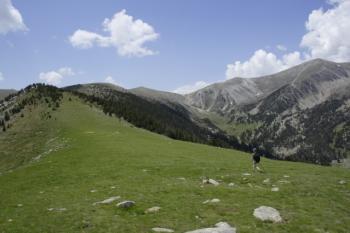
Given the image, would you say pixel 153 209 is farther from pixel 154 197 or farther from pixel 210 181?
pixel 210 181

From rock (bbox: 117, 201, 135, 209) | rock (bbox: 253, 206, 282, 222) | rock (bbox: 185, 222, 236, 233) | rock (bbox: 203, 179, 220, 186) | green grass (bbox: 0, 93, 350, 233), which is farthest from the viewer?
rock (bbox: 203, 179, 220, 186)

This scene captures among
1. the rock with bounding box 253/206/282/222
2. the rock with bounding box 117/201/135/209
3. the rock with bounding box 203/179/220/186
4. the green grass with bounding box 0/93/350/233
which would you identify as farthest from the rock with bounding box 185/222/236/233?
the rock with bounding box 203/179/220/186

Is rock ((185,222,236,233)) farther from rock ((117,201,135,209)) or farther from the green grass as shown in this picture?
rock ((117,201,135,209))

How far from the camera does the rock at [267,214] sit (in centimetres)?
1917

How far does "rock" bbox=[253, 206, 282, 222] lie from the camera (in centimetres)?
1917

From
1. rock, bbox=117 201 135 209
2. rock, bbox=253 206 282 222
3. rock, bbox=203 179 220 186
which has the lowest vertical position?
rock, bbox=117 201 135 209

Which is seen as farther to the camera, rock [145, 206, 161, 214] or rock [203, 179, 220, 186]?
rock [203, 179, 220, 186]

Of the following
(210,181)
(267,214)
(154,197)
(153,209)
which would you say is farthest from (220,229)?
(210,181)

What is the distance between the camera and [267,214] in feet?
64.7

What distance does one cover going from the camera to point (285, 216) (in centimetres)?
1966

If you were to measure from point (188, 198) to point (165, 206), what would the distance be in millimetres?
2162

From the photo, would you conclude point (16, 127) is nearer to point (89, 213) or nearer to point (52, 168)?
point (52, 168)

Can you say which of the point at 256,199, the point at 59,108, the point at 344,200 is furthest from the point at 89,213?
the point at 59,108

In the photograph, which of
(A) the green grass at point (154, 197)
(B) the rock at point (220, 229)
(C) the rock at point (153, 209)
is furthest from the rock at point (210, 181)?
(B) the rock at point (220, 229)
